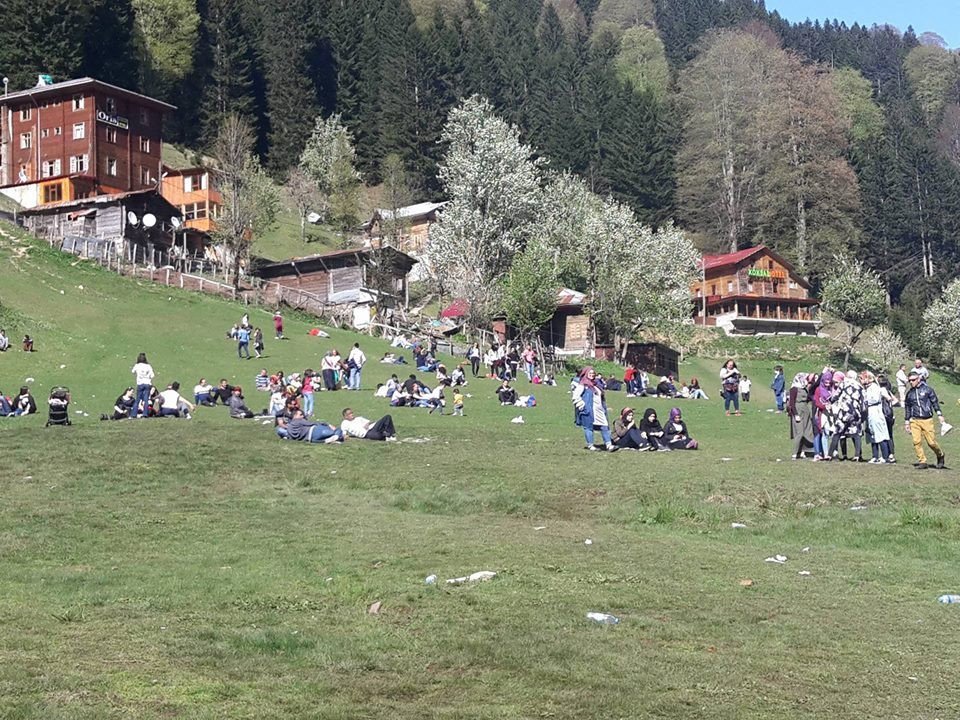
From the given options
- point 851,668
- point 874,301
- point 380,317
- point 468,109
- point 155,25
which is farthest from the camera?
point 155,25

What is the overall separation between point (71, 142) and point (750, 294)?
6140cm

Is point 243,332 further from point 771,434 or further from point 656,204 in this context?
point 656,204

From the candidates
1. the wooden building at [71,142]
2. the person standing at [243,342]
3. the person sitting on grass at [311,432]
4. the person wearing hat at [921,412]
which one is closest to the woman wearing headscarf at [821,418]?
the person wearing hat at [921,412]

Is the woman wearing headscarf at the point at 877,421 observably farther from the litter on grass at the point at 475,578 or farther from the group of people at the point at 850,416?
the litter on grass at the point at 475,578

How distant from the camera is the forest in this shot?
4808 inches

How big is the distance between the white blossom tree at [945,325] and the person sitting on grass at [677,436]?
77741 mm

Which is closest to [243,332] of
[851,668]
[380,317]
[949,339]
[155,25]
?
[380,317]

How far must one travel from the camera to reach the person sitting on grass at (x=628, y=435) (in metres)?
28.7

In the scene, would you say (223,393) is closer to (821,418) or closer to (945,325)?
(821,418)

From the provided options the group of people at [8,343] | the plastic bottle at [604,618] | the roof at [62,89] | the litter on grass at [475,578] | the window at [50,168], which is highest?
the roof at [62,89]

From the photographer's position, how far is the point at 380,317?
68688 mm

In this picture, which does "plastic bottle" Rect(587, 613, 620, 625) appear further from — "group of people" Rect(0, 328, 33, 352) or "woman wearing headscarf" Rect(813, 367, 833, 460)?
"group of people" Rect(0, 328, 33, 352)

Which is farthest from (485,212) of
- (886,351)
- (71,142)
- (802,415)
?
(802,415)

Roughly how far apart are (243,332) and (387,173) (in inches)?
2872
